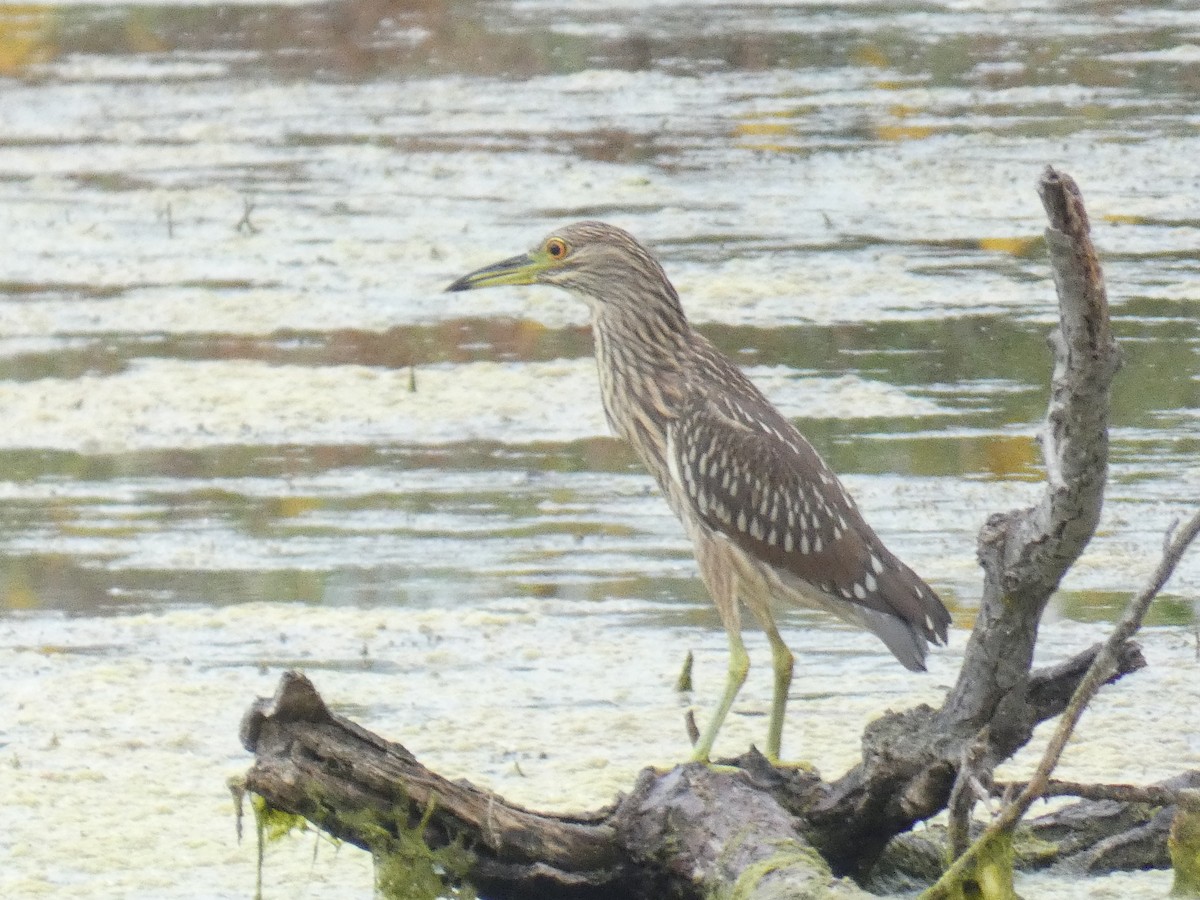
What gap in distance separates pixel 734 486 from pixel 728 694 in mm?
537

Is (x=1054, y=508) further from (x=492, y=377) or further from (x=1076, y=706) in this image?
(x=492, y=377)

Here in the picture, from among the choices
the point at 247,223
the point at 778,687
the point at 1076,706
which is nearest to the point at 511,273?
the point at 778,687

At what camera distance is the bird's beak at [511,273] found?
21.2ft

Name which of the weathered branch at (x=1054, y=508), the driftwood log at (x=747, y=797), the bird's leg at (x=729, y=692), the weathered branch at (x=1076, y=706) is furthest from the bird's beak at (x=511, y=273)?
the weathered branch at (x=1076, y=706)

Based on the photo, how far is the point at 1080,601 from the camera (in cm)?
664

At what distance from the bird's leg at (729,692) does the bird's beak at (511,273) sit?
1.24m

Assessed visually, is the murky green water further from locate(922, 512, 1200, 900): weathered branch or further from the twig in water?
locate(922, 512, 1200, 900): weathered branch

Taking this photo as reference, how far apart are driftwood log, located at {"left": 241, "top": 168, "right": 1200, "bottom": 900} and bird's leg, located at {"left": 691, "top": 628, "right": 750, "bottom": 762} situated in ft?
1.93

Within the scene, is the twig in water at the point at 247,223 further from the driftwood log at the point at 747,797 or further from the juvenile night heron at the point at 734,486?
the driftwood log at the point at 747,797

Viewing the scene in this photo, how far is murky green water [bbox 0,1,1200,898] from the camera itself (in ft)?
19.5

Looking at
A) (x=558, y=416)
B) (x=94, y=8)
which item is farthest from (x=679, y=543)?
(x=94, y=8)

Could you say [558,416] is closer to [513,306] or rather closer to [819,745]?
[513,306]

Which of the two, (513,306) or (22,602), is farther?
(513,306)

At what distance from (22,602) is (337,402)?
7.91ft
